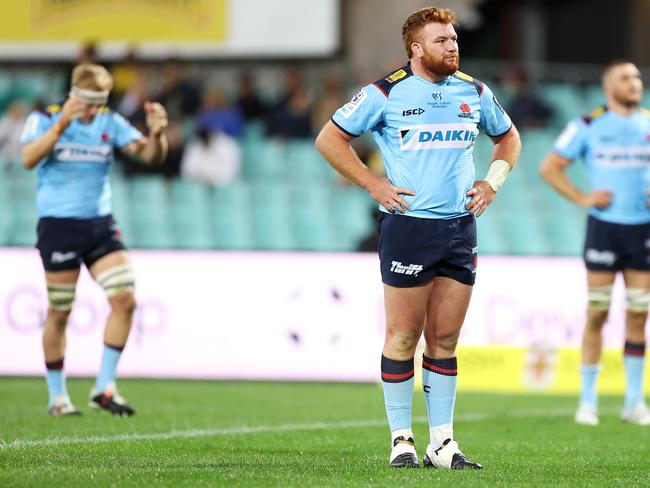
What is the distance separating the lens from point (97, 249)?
953 centimetres

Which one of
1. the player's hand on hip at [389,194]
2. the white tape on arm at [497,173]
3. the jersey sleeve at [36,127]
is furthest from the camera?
the jersey sleeve at [36,127]

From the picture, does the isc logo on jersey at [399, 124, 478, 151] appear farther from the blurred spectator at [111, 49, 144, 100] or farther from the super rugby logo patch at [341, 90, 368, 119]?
the blurred spectator at [111, 49, 144, 100]

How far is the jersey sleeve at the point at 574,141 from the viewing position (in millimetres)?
10039

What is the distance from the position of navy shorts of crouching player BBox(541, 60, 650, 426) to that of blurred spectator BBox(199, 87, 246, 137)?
8.62m

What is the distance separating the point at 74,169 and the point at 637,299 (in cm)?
421

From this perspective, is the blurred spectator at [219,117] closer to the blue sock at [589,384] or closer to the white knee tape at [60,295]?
the white knee tape at [60,295]

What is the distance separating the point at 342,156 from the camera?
6520 millimetres

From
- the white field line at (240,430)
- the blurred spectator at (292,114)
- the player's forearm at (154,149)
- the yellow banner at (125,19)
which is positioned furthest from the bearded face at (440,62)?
the yellow banner at (125,19)

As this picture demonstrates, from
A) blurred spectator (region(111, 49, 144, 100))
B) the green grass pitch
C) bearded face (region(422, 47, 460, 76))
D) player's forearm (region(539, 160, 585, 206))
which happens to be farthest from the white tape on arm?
blurred spectator (region(111, 49, 144, 100))

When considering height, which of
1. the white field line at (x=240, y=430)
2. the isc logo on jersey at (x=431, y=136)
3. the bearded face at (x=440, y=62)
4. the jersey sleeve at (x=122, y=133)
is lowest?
the white field line at (x=240, y=430)

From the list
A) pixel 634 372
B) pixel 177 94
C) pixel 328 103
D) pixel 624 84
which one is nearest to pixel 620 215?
pixel 624 84

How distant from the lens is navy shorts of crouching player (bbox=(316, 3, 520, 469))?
6.50 m

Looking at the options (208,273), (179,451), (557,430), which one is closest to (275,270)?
(208,273)

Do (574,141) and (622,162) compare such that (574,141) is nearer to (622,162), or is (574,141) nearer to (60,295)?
(622,162)
